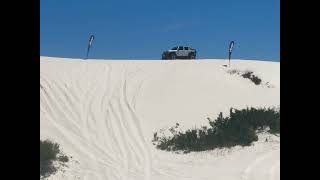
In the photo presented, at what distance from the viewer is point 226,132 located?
19.2 m

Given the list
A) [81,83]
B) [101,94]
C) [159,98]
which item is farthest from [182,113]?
[81,83]

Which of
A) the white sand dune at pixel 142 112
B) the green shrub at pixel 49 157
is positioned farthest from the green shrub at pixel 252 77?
the green shrub at pixel 49 157

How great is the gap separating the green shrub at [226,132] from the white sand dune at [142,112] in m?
0.46

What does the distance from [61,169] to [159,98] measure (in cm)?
994

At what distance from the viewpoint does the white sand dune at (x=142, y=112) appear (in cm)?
1521

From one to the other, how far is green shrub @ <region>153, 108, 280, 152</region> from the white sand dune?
1.51ft

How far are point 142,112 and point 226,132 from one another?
13.5ft

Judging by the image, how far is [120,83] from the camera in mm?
25797

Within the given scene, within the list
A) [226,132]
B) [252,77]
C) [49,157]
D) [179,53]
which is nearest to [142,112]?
[226,132]

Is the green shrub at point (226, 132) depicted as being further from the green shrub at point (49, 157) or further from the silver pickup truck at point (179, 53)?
the silver pickup truck at point (179, 53)

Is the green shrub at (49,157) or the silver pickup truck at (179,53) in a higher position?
the silver pickup truck at (179,53)
